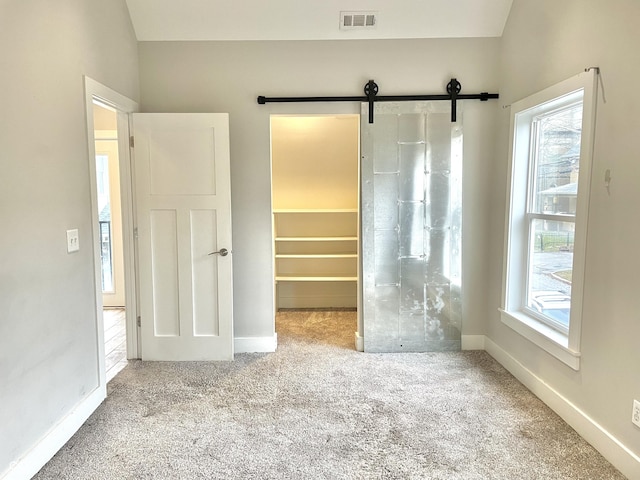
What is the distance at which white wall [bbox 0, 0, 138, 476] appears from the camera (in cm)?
181

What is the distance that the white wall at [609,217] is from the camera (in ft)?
6.19

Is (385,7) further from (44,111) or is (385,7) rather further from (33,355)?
(33,355)

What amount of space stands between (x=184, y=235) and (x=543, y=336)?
2.65m

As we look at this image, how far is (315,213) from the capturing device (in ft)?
16.1

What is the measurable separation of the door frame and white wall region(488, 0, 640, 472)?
287 cm

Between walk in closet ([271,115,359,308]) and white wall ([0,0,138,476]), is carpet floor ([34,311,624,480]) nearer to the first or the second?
white wall ([0,0,138,476])

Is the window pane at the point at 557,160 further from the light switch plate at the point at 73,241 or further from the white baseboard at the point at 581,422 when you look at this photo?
the light switch plate at the point at 73,241

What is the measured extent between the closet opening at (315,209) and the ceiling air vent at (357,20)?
65.5 inches

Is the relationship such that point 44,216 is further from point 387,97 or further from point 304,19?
point 387,97

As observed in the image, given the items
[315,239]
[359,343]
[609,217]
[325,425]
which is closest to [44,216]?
[325,425]

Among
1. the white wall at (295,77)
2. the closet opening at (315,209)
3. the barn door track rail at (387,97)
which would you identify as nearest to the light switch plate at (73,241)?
the white wall at (295,77)

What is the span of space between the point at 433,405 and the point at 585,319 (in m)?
1.02

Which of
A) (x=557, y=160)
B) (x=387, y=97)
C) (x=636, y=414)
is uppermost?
(x=387, y=97)

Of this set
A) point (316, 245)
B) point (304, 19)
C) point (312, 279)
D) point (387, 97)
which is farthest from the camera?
point (316, 245)
